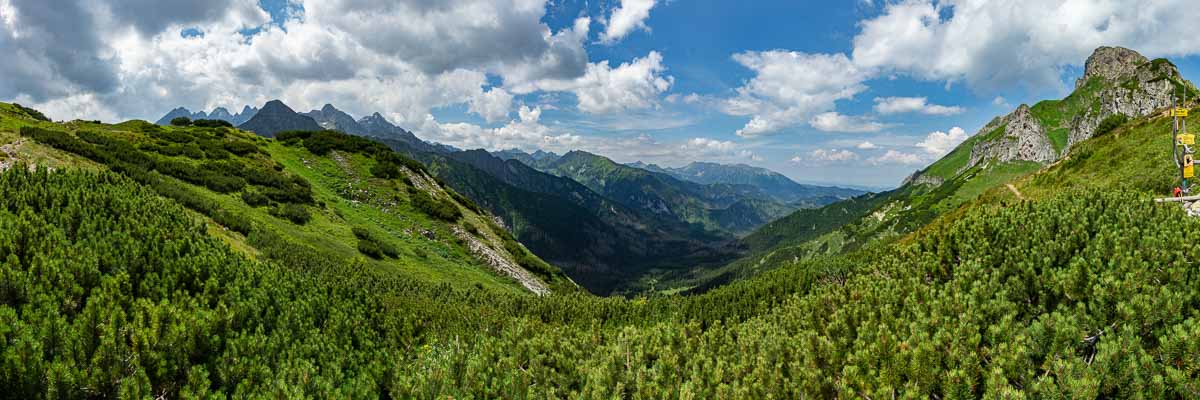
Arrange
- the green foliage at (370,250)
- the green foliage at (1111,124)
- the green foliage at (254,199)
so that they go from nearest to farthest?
the green foliage at (370,250)
the green foliage at (254,199)
the green foliage at (1111,124)

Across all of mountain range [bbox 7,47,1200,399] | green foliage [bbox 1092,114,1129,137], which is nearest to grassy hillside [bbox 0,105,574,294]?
mountain range [bbox 7,47,1200,399]

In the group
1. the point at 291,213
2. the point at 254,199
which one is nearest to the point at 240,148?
the point at 254,199

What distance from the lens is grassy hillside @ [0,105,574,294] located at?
3309 centimetres

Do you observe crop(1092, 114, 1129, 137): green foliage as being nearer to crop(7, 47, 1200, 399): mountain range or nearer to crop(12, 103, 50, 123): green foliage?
crop(7, 47, 1200, 399): mountain range

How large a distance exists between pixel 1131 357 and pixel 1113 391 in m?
0.55

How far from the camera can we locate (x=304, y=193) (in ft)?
150

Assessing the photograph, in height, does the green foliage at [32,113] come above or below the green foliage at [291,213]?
above

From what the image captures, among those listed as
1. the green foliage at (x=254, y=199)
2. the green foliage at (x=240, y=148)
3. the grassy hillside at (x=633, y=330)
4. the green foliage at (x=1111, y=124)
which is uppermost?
the green foliage at (x=1111, y=124)

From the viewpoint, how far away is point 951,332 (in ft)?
27.6

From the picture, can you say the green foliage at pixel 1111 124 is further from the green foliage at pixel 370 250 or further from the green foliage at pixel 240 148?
the green foliage at pixel 240 148

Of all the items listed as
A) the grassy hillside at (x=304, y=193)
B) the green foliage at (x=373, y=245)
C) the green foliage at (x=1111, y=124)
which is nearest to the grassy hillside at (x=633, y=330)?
the grassy hillside at (x=304, y=193)

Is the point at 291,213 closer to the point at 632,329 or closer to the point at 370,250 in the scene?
the point at 370,250

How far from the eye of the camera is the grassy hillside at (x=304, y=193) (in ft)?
109

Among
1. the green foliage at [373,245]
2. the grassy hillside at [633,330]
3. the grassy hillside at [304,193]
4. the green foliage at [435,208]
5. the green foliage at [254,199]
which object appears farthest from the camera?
the green foliage at [435,208]
